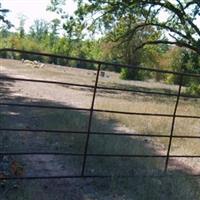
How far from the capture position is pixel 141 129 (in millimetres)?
12859

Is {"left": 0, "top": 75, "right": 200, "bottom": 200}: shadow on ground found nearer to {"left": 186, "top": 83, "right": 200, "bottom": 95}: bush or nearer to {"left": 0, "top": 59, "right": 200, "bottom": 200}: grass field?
{"left": 0, "top": 59, "right": 200, "bottom": 200}: grass field

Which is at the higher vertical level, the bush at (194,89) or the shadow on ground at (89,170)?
the shadow on ground at (89,170)

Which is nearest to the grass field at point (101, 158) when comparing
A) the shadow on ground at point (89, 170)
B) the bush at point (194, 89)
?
the shadow on ground at point (89, 170)

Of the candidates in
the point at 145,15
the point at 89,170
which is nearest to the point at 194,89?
the point at 145,15

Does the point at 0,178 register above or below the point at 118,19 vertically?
below

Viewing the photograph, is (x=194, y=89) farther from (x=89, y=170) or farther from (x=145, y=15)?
(x=89, y=170)

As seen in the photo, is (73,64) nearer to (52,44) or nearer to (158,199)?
(52,44)

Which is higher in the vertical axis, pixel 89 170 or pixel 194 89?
pixel 89 170

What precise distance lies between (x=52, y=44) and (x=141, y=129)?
314 ft

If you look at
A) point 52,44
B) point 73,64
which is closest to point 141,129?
point 73,64

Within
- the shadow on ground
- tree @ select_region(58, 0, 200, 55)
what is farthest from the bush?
the shadow on ground

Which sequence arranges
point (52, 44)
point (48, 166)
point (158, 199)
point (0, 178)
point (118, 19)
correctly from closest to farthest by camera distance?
point (0, 178), point (158, 199), point (48, 166), point (118, 19), point (52, 44)

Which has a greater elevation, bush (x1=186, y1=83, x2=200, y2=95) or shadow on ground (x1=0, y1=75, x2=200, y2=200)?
shadow on ground (x1=0, y1=75, x2=200, y2=200)

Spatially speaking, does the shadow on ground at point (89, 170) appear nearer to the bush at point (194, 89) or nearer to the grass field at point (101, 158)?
the grass field at point (101, 158)
